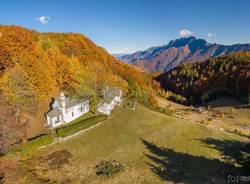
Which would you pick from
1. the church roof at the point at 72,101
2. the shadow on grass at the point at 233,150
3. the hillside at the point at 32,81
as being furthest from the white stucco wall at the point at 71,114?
the shadow on grass at the point at 233,150

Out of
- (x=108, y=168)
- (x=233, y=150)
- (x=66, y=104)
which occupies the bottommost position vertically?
(x=233, y=150)

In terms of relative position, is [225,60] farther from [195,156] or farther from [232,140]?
[195,156]

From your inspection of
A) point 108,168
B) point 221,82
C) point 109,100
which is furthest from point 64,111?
point 221,82

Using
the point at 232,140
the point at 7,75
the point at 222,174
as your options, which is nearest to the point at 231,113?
the point at 232,140

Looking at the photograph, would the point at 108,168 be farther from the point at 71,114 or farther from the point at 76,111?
the point at 76,111

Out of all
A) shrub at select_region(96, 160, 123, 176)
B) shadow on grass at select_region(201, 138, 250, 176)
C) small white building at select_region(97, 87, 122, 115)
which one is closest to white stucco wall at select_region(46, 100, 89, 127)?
small white building at select_region(97, 87, 122, 115)

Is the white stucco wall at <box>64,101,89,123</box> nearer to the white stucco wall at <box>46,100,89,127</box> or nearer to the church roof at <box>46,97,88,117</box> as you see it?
the white stucco wall at <box>46,100,89,127</box>
